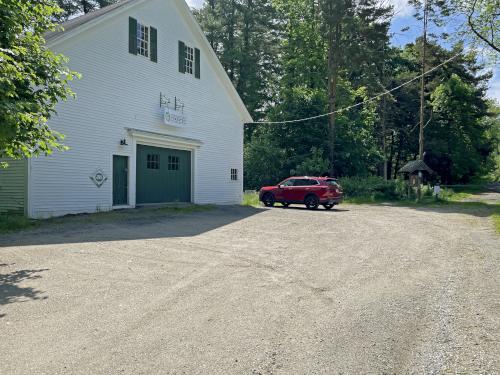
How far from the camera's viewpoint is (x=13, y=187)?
1334 cm

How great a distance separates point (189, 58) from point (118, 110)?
225 inches

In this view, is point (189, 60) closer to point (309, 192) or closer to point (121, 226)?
point (309, 192)

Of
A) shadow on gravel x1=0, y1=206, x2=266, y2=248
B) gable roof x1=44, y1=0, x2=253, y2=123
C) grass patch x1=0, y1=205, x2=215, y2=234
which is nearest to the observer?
shadow on gravel x1=0, y1=206, x2=266, y2=248

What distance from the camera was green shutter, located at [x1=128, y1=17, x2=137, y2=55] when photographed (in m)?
16.5

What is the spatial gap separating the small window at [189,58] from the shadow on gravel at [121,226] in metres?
7.57

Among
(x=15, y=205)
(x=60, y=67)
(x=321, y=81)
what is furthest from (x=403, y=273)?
(x=321, y=81)

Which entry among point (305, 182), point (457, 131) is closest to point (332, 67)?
point (305, 182)

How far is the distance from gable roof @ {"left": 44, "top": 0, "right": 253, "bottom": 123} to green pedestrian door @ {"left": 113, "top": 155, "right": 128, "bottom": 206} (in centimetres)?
463

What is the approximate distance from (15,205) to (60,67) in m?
7.35

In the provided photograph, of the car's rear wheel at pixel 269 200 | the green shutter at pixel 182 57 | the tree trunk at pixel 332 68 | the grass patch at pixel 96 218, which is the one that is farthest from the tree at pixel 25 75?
the tree trunk at pixel 332 68

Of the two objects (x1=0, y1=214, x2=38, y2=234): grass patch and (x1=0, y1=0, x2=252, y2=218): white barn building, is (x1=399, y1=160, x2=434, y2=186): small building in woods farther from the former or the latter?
(x1=0, y1=214, x2=38, y2=234): grass patch

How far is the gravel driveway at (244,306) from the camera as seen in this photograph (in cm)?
368

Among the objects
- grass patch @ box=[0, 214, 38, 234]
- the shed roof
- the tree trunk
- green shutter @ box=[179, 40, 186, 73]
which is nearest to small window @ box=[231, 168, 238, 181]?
green shutter @ box=[179, 40, 186, 73]

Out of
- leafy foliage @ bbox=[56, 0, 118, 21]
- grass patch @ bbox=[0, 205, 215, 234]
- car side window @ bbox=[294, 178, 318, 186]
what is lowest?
grass patch @ bbox=[0, 205, 215, 234]
